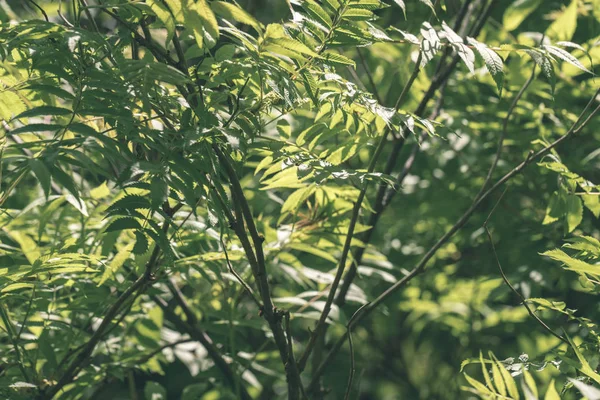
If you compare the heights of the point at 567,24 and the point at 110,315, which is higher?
the point at 567,24

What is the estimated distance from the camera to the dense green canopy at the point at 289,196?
40.9 inches

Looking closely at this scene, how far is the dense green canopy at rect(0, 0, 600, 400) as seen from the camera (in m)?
1.04

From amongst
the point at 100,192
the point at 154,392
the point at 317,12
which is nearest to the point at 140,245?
the point at 317,12

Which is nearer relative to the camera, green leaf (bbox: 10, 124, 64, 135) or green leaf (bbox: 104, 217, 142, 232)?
green leaf (bbox: 10, 124, 64, 135)

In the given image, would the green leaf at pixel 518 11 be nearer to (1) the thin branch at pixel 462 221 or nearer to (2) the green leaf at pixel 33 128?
(1) the thin branch at pixel 462 221

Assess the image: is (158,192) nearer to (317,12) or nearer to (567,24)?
(317,12)

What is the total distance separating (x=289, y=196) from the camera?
4.94 ft

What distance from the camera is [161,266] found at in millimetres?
1343

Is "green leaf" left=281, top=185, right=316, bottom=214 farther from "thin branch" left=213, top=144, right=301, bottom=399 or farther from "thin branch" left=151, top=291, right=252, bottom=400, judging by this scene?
"thin branch" left=151, top=291, right=252, bottom=400

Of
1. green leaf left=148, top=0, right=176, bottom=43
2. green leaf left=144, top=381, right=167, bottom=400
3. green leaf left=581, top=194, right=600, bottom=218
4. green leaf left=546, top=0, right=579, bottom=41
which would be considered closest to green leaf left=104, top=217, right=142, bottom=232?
green leaf left=148, top=0, right=176, bottom=43

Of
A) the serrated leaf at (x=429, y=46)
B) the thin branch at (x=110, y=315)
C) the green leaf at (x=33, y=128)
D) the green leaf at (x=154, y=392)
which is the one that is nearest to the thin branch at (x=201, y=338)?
the green leaf at (x=154, y=392)

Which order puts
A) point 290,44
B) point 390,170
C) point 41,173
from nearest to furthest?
point 41,173 < point 290,44 < point 390,170

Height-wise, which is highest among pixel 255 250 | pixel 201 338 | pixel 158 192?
pixel 158 192

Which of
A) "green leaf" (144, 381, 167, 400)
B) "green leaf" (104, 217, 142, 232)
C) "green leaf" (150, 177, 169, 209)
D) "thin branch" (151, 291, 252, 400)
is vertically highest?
"green leaf" (150, 177, 169, 209)
